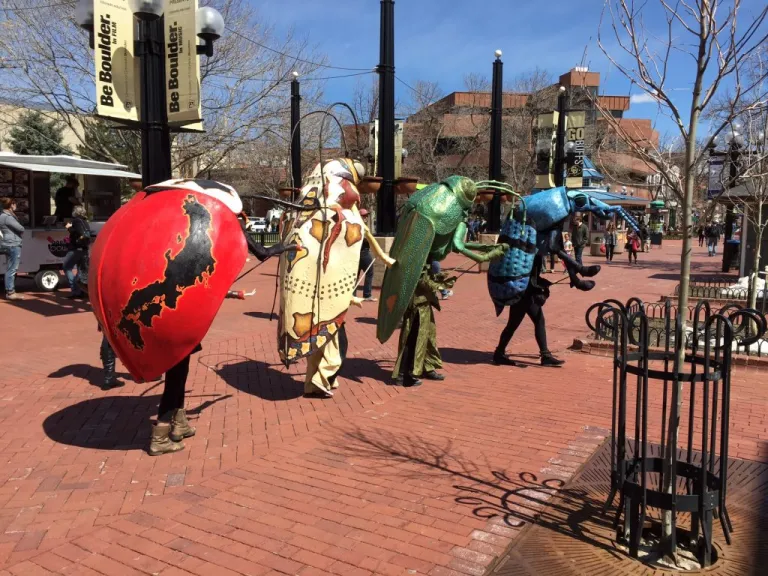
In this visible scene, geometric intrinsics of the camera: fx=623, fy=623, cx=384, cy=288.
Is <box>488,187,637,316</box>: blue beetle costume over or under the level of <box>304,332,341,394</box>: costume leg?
over

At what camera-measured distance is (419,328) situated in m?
6.37

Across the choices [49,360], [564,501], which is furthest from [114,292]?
[49,360]

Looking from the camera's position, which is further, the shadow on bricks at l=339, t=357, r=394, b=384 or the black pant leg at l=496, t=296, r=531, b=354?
the black pant leg at l=496, t=296, r=531, b=354

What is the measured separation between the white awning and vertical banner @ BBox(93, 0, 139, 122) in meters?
4.65

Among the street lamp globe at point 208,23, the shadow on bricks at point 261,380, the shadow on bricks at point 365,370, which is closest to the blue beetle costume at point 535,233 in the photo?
the shadow on bricks at point 365,370

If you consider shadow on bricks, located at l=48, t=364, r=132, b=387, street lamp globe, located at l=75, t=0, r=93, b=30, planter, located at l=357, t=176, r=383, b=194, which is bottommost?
shadow on bricks, located at l=48, t=364, r=132, b=387

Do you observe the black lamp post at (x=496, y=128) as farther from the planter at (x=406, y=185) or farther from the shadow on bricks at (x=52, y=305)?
the shadow on bricks at (x=52, y=305)

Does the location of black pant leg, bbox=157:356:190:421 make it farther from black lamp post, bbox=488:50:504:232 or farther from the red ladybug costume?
black lamp post, bbox=488:50:504:232

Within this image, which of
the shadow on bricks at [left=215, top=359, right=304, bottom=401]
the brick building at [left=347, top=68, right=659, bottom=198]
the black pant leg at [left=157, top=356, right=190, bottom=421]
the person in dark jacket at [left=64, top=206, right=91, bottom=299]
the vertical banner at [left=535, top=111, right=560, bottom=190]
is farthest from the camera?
the brick building at [left=347, top=68, right=659, bottom=198]

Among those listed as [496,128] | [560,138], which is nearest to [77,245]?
[496,128]

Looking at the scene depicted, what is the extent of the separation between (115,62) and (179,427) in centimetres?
580

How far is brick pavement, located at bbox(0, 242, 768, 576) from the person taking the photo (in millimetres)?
3250

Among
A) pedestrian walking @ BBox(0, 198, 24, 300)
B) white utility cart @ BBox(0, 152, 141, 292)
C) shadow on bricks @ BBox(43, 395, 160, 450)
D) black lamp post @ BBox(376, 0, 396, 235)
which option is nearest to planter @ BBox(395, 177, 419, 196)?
black lamp post @ BBox(376, 0, 396, 235)

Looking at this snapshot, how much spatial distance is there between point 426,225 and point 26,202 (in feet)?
35.0
